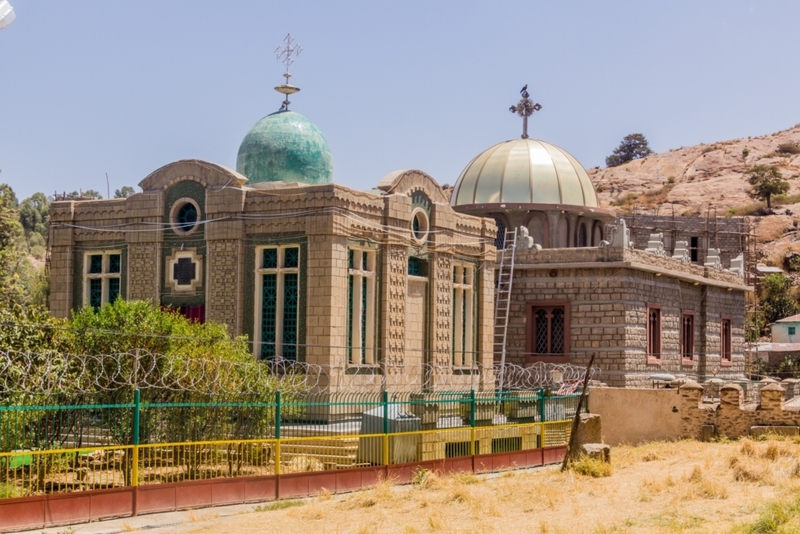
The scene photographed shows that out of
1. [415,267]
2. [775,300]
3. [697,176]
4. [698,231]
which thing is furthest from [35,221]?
[415,267]

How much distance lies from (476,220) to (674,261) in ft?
28.2

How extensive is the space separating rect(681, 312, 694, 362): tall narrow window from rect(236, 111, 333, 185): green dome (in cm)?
1474

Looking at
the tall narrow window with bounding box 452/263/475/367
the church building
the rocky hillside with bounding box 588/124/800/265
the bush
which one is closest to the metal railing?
the church building

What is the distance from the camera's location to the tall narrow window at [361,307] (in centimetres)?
2717

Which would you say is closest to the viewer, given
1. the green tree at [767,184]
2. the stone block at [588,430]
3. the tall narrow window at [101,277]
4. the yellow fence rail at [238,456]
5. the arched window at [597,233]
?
the yellow fence rail at [238,456]

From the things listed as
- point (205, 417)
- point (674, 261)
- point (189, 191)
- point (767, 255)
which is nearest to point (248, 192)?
point (189, 191)

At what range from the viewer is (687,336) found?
39031mm

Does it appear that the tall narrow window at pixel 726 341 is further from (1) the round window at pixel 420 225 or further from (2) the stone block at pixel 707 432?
(1) the round window at pixel 420 225

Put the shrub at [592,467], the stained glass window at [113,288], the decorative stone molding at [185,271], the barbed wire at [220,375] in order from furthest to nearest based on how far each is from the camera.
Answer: the stained glass window at [113,288], the decorative stone molding at [185,271], the shrub at [592,467], the barbed wire at [220,375]

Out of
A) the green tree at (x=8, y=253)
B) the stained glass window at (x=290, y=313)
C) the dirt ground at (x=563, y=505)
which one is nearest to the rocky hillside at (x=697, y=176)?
the green tree at (x=8, y=253)

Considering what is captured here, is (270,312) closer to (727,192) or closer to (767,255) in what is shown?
(767,255)

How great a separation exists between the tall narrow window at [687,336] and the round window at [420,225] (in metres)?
12.3

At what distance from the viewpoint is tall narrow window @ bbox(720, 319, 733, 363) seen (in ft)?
136

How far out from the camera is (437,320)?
30062mm
